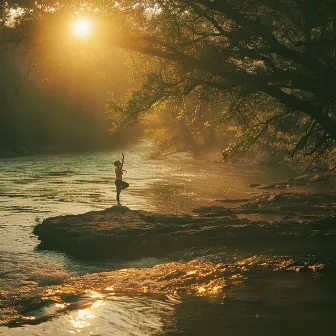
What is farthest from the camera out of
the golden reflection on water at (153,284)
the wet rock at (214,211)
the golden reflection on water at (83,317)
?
the wet rock at (214,211)

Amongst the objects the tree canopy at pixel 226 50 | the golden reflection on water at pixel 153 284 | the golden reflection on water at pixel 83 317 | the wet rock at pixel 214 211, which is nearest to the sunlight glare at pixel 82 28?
the tree canopy at pixel 226 50

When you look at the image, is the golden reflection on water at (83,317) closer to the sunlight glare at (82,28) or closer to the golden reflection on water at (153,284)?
the golden reflection on water at (153,284)

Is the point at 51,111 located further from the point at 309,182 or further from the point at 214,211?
the point at 214,211

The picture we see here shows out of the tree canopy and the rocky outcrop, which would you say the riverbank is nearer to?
the tree canopy

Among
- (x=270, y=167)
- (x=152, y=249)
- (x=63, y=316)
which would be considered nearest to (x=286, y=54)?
(x=152, y=249)

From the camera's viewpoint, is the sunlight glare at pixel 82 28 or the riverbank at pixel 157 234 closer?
the sunlight glare at pixel 82 28

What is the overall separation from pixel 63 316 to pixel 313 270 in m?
5.18

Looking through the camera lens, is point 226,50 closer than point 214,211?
Yes

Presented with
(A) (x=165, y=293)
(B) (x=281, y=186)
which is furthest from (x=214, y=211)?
(B) (x=281, y=186)

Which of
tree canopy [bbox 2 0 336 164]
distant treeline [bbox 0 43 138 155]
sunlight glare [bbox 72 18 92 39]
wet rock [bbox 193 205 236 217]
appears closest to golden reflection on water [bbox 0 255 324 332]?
tree canopy [bbox 2 0 336 164]

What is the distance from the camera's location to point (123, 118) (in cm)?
1902

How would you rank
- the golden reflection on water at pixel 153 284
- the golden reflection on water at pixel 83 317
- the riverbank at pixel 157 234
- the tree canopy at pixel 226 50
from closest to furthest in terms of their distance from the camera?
the golden reflection on water at pixel 83 317 < the golden reflection on water at pixel 153 284 < the tree canopy at pixel 226 50 < the riverbank at pixel 157 234

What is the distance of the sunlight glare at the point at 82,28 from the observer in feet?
48.7

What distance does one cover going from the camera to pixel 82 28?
1552 centimetres
